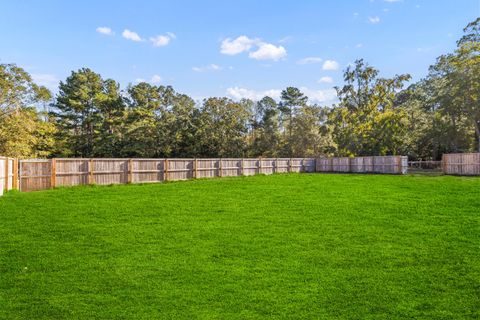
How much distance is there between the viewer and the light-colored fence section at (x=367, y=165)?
31828 mm

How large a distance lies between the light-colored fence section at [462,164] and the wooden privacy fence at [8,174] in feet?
87.6

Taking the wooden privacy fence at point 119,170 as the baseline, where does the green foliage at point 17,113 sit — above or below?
above

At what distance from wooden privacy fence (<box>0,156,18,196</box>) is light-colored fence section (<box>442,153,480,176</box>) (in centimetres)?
2669

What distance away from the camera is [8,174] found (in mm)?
15789

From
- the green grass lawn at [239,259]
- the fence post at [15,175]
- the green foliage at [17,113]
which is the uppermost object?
the green foliage at [17,113]

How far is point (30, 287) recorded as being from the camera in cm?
693

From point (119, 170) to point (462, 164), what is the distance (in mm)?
22575

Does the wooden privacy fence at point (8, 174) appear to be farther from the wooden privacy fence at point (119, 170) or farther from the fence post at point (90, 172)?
the fence post at point (90, 172)

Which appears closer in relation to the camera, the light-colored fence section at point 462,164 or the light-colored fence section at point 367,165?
the light-colored fence section at point 462,164

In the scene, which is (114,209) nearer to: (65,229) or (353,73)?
(65,229)

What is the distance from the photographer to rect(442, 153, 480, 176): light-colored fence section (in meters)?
26.3

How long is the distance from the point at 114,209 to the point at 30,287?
5817 millimetres

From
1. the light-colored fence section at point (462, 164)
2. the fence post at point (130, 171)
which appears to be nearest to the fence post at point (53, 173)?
the fence post at point (130, 171)

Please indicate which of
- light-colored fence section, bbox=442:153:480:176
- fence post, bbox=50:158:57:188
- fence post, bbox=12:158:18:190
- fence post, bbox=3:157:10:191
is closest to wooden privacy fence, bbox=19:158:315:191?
fence post, bbox=50:158:57:188
